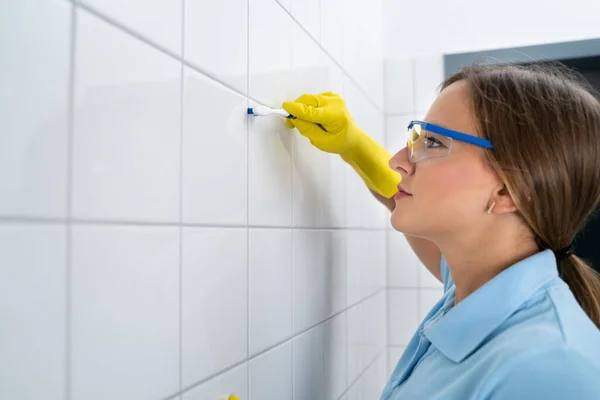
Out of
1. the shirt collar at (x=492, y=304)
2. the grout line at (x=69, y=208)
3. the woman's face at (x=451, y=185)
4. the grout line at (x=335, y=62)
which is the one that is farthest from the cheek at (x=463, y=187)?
the grout line at (x=69, y=208)

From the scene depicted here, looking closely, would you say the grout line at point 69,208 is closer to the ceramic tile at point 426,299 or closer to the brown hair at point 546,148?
the brown hair at point 546,148

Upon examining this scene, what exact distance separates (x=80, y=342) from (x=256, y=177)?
46cm

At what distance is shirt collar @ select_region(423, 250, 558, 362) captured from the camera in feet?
2.79

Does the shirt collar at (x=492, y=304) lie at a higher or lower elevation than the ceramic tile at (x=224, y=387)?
higher

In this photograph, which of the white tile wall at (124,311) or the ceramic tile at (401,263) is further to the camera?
the ceramic tile at (401,263)

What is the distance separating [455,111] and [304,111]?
268 mm

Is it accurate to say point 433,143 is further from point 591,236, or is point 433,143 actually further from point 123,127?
point 591,236

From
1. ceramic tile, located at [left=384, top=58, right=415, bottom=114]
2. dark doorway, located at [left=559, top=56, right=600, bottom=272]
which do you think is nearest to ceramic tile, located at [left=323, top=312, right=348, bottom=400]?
ceramic tile, located at [left=384, top=58, right=415, bottom=114]

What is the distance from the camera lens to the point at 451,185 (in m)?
0.93

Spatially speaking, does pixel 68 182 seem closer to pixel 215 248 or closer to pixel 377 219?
pixel 215 248

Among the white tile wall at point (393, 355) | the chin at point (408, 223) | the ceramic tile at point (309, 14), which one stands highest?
the ceramic tile at point (309, 14)

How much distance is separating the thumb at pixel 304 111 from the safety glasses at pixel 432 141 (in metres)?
0.18

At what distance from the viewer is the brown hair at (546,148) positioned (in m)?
0.88

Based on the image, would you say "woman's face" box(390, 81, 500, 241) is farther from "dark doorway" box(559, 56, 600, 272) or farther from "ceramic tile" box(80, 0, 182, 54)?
"dark doorway" box(559, 56, 600, 272)
